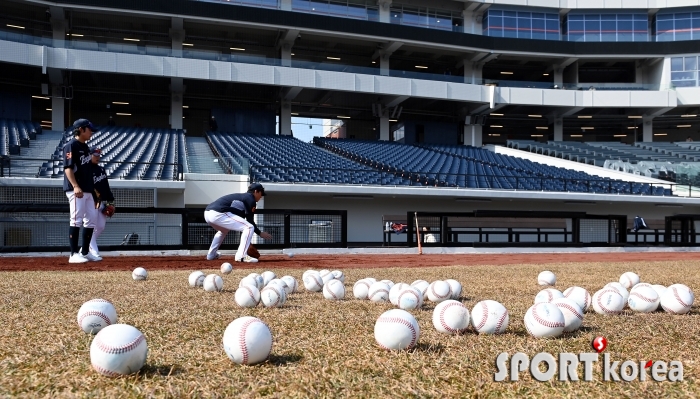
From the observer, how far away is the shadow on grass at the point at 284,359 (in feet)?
11.9

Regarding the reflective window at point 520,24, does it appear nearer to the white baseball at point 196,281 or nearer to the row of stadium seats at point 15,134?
the row of stadium seats at point 15,134

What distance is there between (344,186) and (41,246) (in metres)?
11.3

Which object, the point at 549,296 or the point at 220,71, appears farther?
the point at 220,71

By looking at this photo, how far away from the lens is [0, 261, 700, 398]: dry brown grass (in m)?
3.06

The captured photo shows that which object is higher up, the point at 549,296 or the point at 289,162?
the point at 289,162

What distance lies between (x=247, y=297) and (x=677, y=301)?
4.02 meters

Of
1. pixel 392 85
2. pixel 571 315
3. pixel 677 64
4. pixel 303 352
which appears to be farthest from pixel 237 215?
pixel 677 64

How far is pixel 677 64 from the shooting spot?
43000mm

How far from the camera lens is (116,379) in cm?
320

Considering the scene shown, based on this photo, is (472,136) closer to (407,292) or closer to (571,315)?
(407,292)

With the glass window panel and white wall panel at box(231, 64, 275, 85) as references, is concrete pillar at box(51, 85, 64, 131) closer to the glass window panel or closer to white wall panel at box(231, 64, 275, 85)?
white wall panel at box(231, 64, 275, 85)

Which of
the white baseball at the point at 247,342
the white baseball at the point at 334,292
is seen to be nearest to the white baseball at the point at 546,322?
the white baseball at the point at 247,342

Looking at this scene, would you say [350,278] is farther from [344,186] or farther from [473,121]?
[473,121]

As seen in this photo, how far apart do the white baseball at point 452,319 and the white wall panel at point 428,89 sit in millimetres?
34790
